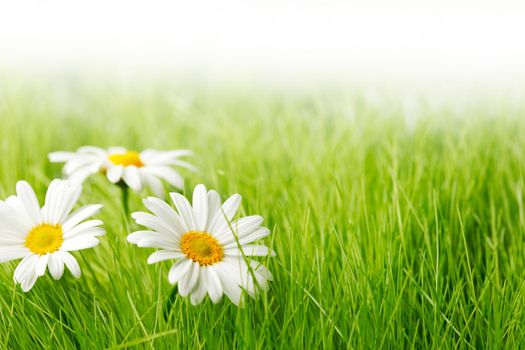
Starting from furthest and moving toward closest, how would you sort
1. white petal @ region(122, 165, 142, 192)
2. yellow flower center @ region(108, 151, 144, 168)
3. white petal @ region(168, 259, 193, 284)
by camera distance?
yellow flower center @ region(108, 151, 144, 168) < white petal @ region(122, 165, 142, 192) < white petal @ region(168, 259, 193, 284)

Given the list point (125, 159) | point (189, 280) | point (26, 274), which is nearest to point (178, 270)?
point (189, 280)

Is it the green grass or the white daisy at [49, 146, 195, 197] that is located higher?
the white daisy at [49, 146, 195, 197]

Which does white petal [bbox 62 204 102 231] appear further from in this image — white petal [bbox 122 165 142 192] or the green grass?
white petal [bbox 122 165 142 192]

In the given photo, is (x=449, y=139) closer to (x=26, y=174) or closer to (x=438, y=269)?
(x=438, y=269)

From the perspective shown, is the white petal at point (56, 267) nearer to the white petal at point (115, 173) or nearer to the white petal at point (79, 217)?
the white petal at point (79, 217)

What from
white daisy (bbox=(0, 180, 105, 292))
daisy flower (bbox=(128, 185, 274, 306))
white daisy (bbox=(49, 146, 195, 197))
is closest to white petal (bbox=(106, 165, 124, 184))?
white daisy (bbox=(49, 146, 195, 197))

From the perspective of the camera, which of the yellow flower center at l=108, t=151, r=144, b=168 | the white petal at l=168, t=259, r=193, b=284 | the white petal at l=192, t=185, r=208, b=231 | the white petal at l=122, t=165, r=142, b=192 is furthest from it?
the yellow flower center at l=108, t=151, r=144, b=168

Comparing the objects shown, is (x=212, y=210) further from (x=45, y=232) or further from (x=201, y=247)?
(x=45, y=232)

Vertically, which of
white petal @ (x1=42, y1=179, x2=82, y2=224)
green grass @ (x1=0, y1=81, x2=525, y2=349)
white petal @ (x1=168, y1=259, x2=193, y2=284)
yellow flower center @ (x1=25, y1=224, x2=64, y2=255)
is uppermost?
white petal @ (x1=42, y1=179, x2=82, y2=224)
